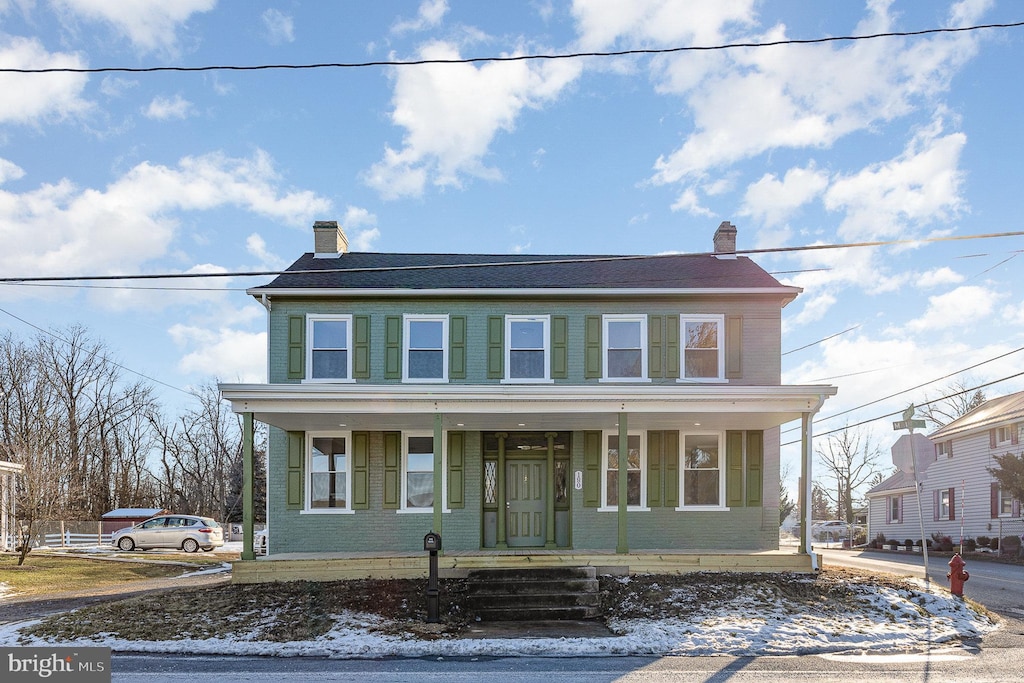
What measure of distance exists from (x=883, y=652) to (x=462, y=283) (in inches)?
406

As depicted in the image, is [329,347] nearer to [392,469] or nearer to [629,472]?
[392,469]

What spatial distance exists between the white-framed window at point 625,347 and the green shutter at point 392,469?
439cm

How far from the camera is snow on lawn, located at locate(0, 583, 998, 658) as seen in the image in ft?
33.3

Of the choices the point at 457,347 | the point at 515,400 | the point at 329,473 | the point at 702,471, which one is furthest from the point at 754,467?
the point at 329,473

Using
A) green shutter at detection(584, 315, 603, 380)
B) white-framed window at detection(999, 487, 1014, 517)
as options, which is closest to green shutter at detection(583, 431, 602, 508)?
green shutter at detection(584, 315, 603, 380)

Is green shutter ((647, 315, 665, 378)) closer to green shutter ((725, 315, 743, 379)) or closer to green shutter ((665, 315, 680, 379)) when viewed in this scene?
green shutter ((665, 315, 680, 379))

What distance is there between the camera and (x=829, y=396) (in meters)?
14.6

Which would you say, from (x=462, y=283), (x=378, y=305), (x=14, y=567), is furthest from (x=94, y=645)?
(x=14, y=567)

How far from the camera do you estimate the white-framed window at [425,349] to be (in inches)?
669

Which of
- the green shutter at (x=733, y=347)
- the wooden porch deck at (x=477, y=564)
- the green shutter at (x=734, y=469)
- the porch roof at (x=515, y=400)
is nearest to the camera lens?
the wooden porch deck at (x=477, y=564)

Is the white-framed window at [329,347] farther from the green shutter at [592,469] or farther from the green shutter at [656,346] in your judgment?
the green shutter at [656,346]

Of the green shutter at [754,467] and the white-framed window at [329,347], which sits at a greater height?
the white-framed window at [329,347]

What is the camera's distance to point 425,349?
56.0 ft

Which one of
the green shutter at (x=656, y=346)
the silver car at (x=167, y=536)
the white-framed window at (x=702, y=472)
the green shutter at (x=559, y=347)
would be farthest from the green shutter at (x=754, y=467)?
the silver car at (x=167, y=536)
